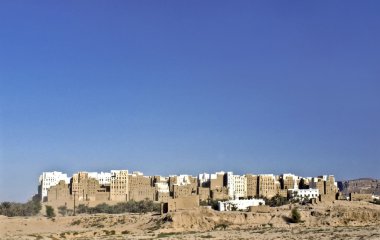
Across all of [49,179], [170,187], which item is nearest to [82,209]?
[170,187]

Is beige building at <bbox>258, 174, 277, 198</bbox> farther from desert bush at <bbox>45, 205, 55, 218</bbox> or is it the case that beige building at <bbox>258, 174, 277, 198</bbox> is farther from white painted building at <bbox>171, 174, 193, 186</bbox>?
desert bush at <bbox>45, 205, 55, 218</bbox>

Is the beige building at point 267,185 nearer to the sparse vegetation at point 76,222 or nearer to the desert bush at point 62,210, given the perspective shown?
the desert bush at point 62,210

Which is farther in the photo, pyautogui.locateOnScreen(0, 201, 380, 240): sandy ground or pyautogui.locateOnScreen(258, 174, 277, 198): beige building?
pyautogui.locateOnScreen(258, 174, 277, 198): beige building

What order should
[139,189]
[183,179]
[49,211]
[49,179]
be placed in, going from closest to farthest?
1. [49,211]
2. [139,189]
3. [183,179]
4. [49,179]

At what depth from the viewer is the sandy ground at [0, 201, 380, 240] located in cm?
5506

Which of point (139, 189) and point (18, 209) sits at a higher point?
point (139, 189)

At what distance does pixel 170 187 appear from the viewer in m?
118

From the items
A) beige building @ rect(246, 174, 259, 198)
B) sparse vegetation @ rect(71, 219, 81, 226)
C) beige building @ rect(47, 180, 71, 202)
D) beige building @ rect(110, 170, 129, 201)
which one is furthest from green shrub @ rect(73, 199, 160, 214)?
beige building @ rect(246, 174, 259, 198)

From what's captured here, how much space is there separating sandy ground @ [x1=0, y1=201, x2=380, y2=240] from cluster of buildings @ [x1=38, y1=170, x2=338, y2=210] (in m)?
38.5

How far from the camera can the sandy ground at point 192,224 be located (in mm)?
55062

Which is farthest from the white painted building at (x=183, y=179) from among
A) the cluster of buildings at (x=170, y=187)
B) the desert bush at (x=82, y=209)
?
the desert bush at (x=82, y=209)

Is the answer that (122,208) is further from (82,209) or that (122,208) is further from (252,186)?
(252,186)

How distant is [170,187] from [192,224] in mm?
60108

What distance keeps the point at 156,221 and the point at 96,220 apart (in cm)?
924
